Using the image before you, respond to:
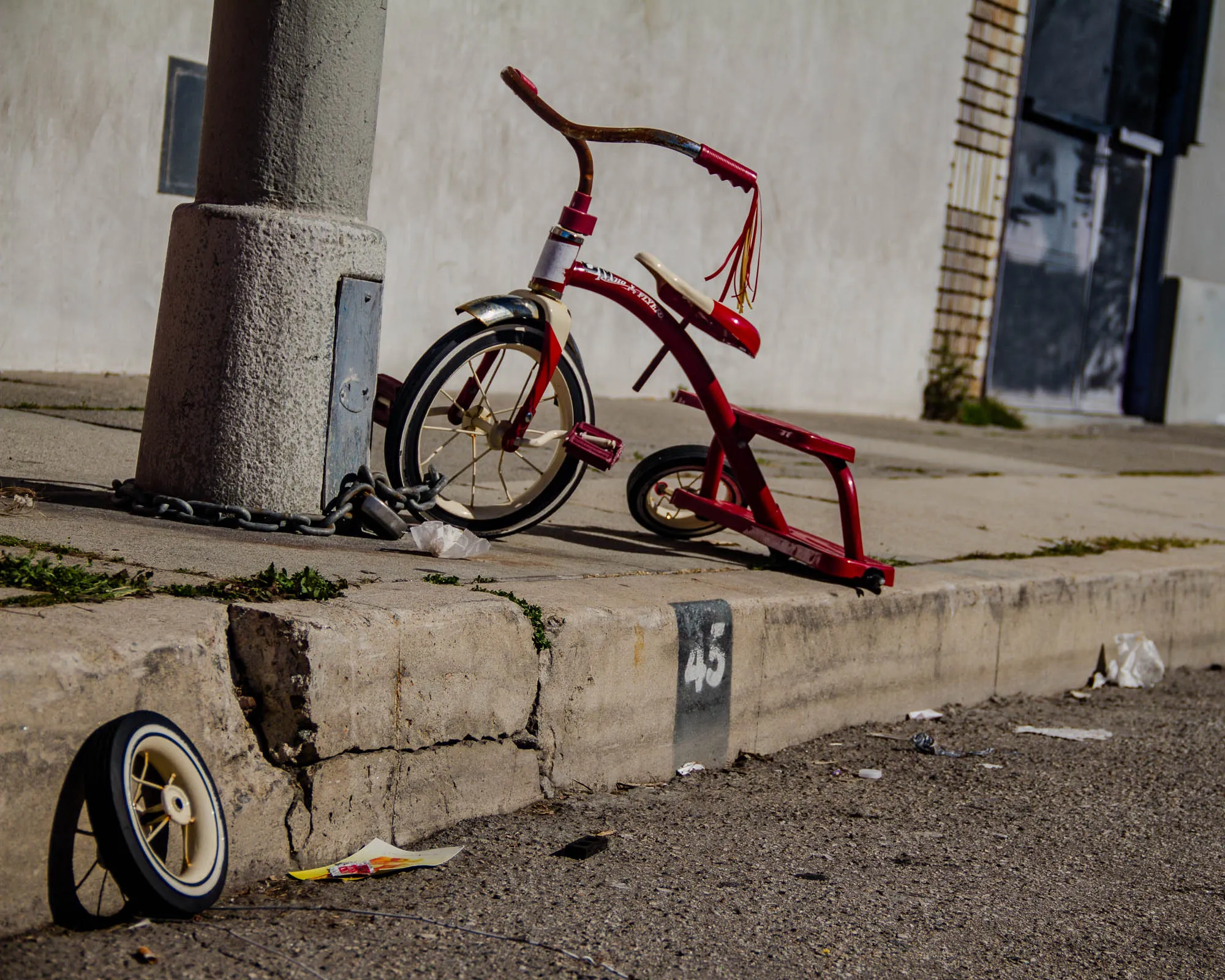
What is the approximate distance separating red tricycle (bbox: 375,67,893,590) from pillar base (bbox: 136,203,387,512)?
333mm

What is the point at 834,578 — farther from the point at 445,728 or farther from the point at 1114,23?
the point at 1114,23

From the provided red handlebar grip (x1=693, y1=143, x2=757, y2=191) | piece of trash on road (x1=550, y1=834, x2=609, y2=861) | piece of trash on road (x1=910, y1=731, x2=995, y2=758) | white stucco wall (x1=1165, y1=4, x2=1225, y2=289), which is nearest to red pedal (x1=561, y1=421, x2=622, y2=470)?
red handlebar grip (x1=693, y1=143, x2=757, y2=191)

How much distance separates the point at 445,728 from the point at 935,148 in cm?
920

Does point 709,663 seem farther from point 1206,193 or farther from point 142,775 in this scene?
point 1206,193

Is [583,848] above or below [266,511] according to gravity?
below

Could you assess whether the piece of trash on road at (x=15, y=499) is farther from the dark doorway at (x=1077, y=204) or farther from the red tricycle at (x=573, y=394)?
the dark doorway at (x=1077, y=204)

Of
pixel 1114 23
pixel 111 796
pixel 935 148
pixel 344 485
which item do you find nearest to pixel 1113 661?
pixel 344 485

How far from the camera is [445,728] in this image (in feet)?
8.68

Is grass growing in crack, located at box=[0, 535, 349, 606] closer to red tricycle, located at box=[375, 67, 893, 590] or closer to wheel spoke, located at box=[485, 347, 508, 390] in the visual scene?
red tricycle, located at box=[375, 67, 893, 590]

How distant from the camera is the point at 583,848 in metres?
2.61

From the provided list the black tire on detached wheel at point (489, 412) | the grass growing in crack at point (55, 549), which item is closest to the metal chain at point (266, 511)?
the black tire on detached wheel at point (489, 412)

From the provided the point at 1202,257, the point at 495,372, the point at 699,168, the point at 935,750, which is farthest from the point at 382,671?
the point at 1202,257

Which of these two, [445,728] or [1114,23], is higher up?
[1114,23]

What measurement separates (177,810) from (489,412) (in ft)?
6.22
